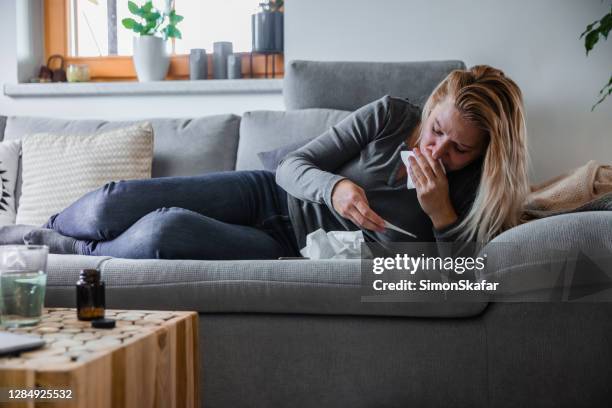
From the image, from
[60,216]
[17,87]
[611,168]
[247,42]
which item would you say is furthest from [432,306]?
[17,87]

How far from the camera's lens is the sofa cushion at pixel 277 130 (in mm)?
2186

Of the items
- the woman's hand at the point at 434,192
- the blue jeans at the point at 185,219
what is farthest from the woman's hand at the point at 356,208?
the blue jeans at the point at 185,219

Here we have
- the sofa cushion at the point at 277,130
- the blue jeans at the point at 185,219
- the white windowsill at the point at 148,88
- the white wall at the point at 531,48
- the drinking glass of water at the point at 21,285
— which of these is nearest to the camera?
the drinking glass of water at the point at 21,285

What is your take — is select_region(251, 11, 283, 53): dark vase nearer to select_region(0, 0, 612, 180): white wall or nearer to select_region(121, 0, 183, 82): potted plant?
select_region(0, 0, 612, 180): white wall

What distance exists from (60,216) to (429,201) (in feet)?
3.22

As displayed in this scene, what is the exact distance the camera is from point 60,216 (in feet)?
6.01

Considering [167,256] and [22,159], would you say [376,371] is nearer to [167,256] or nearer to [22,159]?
[167,256]

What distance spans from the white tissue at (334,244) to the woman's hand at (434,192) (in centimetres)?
18

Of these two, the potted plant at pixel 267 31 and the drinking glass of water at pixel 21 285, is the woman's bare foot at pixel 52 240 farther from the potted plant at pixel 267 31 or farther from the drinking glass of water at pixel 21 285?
the potted plant at pixel 267 31

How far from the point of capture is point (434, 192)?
168cm

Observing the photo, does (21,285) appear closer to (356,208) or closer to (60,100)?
(356,208)

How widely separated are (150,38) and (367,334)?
184cm

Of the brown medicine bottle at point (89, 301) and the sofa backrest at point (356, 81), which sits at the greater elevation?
the sofa backrest at point (356, 81)

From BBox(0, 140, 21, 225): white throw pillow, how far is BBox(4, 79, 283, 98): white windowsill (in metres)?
0.54
